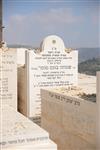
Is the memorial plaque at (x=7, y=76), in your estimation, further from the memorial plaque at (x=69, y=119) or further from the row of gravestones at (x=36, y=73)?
the memorial plaque at (x=69, y=119)

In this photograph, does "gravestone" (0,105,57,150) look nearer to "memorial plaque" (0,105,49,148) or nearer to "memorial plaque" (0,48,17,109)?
"memorial plaque" (0,105,49,148)

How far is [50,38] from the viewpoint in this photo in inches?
297

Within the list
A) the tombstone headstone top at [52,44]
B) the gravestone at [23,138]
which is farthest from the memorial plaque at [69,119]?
the tombstone headstone top at [52,44]

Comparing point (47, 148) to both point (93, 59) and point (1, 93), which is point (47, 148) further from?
point (93, 59)

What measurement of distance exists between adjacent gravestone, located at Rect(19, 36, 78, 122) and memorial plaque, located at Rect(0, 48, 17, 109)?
322mm

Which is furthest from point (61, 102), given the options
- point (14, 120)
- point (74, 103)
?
point (14, 120)

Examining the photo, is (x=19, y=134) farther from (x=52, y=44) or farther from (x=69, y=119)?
(x=52, y=44)

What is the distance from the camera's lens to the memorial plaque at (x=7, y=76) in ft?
23.4

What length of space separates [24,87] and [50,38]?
1424 mm

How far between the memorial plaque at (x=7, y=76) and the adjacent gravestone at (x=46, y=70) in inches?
12.7

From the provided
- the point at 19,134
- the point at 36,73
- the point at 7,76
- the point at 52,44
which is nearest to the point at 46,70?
the point at 36,73

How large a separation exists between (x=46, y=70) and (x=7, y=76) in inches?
38.6

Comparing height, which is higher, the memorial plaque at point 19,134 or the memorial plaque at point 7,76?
the memorial plaque at point 7,76

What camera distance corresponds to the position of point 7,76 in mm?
7207
